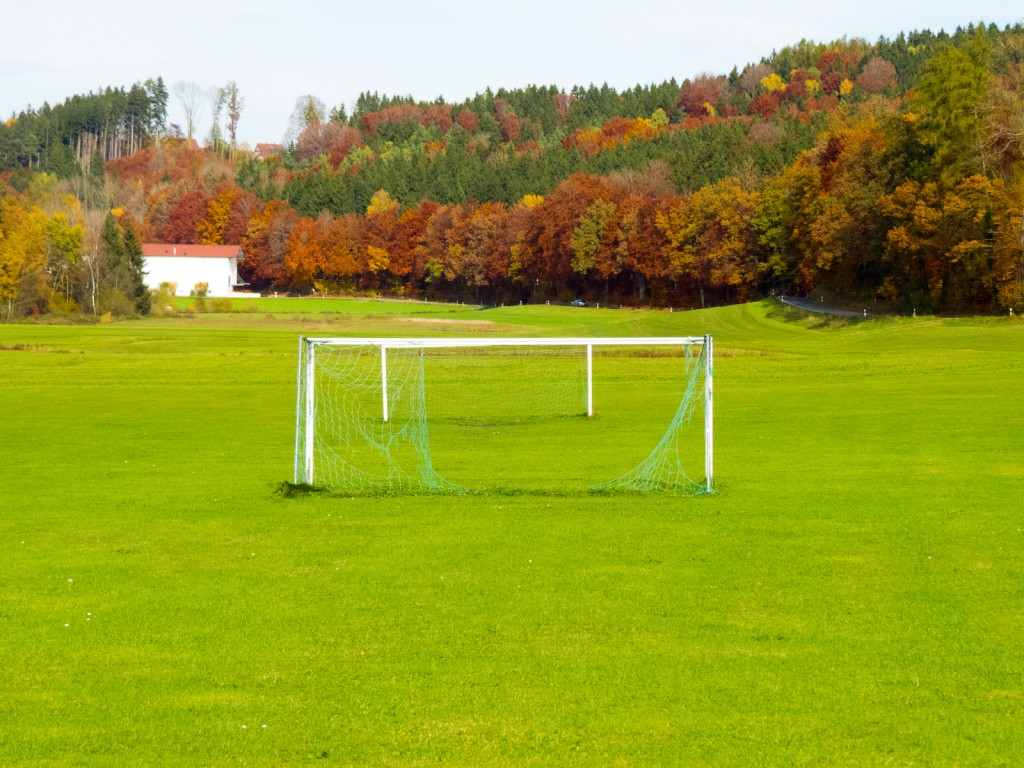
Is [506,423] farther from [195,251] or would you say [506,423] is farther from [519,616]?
[195,251]

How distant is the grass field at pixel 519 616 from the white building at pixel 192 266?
155 meters

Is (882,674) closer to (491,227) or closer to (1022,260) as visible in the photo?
(1022,260)

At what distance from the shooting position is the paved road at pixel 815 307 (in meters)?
74.6

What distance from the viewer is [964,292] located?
68.5 metres

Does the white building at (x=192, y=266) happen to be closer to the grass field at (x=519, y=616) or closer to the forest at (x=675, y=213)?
the forest at (x=675, y=213)

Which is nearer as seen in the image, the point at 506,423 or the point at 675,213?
the point at 506,423

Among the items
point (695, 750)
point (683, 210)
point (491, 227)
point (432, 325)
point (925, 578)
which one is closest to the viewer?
point (695, 750)

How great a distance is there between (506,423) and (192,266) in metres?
152

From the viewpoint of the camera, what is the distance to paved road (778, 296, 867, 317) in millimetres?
74637

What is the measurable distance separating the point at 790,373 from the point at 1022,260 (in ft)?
99.8

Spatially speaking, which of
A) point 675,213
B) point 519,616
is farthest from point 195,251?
point 519,616

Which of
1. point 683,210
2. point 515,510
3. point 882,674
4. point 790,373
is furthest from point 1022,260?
point 882,674

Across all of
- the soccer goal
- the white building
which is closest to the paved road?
the soccer goal

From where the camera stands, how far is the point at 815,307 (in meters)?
80.3
